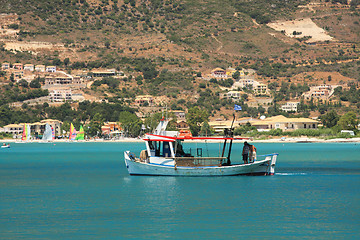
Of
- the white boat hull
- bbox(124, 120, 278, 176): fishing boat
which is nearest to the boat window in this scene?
bbox(124, 120, 278, 176): fishing boat

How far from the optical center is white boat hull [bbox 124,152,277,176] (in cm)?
5734

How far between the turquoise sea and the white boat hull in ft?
2.07

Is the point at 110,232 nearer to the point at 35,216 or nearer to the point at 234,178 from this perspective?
the point at 35,216

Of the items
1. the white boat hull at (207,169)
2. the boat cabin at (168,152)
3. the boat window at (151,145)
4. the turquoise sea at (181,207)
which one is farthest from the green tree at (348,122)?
the boat window at (151,145)

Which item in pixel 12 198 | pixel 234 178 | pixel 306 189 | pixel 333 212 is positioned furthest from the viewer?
pixel 234 178

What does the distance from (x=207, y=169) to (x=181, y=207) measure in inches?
589

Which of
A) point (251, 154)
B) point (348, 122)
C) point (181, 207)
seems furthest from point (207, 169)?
point (348, 122)

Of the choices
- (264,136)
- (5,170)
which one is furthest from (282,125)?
(5,170)

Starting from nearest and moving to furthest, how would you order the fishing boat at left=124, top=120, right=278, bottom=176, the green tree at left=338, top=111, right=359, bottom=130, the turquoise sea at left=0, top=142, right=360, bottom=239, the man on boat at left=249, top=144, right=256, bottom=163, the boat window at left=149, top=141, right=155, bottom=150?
the turquoise sea at left=0, top=142, right=360, bottom=239, the fishing boat at left=124, top=120, right=278, bottom=176, the man on boat at left=249, top=144, right=256, bottom=163, the boat window at left=149, top=141, right=155, bottom=150, the green tree at left=338, top=111, right=359, bottom=130

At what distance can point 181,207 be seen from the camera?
4288 cm

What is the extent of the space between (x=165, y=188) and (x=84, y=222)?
15031 mm

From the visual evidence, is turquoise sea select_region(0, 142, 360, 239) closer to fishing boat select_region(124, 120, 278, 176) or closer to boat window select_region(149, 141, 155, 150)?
fishing boat select_region(124, 120, 278, 176)

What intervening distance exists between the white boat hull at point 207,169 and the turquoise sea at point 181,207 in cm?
63

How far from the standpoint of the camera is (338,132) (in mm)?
175375
